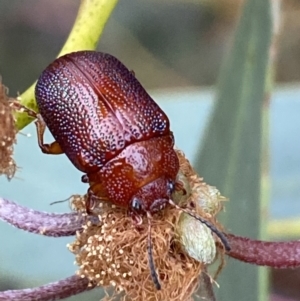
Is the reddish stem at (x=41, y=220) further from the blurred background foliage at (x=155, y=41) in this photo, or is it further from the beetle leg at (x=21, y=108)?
the blurred background foliage at (x=155, y=41)

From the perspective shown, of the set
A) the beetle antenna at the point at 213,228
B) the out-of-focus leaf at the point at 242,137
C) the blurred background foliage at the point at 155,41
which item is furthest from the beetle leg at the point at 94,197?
the blurred background foliage at the point at 155,41

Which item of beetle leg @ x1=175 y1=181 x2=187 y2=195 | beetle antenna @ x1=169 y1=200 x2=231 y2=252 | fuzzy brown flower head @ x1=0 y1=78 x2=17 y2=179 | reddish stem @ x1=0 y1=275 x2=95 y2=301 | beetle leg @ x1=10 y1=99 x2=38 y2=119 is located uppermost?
beetle leg @ x1=10 y1=99 x2=38 y2=119

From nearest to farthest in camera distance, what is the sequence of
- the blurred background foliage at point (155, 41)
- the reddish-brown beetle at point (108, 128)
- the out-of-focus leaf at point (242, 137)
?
the reddish-brown beetle at point (108, 128), the out-of-focus leaf at point (242, 137), the blurred background foliage at point (155, 41)

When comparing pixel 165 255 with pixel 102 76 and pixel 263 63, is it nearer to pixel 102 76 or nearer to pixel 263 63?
pixel 102 76

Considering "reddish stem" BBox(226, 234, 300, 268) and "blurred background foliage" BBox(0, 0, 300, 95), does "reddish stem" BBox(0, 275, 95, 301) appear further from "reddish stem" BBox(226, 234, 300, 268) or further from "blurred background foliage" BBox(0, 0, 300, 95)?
"blurred background foliage" BBox(0, 0, 300, 95)

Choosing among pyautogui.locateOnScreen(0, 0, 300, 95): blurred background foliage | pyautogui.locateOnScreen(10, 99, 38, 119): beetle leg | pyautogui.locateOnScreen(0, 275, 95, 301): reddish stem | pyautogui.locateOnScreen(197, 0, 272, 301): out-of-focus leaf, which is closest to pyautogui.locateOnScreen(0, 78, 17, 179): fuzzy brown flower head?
pyautogui.locateOnScreen(10, 99, 38, 119): beetle leg

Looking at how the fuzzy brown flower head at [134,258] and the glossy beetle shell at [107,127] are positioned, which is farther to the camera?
the glossy beetle shell at [107,127]

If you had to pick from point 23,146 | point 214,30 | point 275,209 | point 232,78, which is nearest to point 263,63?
point 232,78

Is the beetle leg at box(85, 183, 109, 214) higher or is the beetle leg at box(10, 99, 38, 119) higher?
the beetle leg at box(10, 99, 38, 119)
